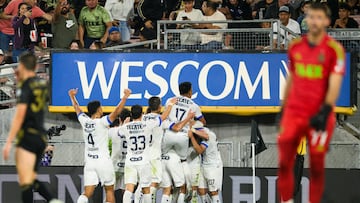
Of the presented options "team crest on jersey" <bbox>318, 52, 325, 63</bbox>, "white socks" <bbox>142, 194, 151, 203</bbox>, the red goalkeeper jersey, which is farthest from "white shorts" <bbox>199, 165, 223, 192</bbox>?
"team crest on jersey" <bbox>318, 52, 325, 63</bbox>

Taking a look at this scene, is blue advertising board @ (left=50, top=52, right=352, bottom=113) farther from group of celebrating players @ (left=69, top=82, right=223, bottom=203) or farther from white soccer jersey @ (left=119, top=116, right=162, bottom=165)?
white soccer jersey @ (left=119, top=116, right=162, bottom=165)

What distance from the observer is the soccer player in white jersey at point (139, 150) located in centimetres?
2097

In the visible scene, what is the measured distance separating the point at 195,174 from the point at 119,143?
1.61 m

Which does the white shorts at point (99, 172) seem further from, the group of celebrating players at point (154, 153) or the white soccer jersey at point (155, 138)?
the white soccer jersey at point (155, 138)

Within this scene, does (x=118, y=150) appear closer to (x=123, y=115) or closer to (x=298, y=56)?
(x=123, y=115)

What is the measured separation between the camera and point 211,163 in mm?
22406

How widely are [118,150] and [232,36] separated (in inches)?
134

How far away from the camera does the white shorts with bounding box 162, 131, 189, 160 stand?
22.0 metres

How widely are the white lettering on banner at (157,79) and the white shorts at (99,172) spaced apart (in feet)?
9.26

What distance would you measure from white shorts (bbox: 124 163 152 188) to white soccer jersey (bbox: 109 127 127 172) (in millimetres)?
659

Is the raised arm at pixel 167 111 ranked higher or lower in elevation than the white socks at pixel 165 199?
higher

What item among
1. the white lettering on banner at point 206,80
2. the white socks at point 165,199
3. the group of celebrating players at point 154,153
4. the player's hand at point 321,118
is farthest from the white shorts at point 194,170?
the player's hand at point 321,118

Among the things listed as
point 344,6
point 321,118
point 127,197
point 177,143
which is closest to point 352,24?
point 344,6

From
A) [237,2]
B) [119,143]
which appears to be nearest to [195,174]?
[119,143]
